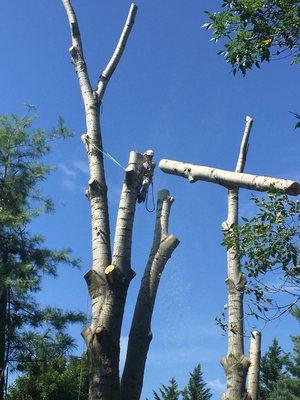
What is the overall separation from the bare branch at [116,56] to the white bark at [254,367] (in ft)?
12.2

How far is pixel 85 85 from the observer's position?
327 inches

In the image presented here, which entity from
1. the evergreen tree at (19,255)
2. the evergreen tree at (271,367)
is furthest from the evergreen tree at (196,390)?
the evergreen tree at (19,255)

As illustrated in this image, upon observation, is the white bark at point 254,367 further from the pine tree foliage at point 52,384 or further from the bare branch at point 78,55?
the pine tree foliage at point 52,384

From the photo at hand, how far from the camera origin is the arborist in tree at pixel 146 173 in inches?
312

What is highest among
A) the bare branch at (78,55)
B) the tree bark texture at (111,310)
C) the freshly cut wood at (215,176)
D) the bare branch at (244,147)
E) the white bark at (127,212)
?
the bare branch at (78,55)

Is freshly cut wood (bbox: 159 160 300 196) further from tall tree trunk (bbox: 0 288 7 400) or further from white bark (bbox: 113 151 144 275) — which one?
tall tree trunk (bbox: 0 288 7 400)

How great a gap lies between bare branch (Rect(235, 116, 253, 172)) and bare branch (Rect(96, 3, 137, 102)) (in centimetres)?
197

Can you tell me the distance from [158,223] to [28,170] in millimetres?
4497

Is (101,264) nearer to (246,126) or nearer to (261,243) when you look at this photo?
(261,243)

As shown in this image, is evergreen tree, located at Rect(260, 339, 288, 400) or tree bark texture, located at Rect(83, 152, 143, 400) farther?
evergreen tree, located at Rect(260, 339, 288, 400)

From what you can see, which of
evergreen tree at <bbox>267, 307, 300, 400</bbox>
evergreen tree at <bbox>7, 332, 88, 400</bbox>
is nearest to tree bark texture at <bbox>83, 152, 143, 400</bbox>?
evergreen tree at <bbox>7, 332, 88, 400</bbox>

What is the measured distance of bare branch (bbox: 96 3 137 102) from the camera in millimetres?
8445

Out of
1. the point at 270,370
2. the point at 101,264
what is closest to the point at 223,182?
the point at 101,264

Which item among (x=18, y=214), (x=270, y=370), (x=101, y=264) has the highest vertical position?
(x=270, y=370)
